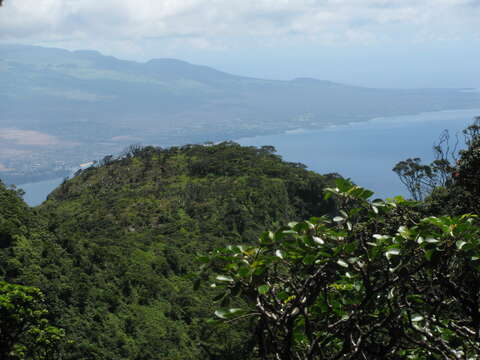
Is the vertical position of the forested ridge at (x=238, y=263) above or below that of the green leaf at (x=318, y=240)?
below

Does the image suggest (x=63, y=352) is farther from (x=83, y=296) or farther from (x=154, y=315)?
(x=154, y=315)

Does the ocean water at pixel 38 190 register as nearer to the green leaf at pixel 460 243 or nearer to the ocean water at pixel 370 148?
the ocean water at pixel 370 148

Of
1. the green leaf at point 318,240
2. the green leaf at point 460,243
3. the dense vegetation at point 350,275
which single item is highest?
the green leaf at point 318,240

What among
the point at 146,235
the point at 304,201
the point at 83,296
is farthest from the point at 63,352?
the point at 304,201

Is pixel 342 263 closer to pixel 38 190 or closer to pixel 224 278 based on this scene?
pixel 224 278

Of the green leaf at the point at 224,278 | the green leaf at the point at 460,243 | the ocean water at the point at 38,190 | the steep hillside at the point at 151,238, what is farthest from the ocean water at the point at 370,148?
the green leaf at the point at 224,278

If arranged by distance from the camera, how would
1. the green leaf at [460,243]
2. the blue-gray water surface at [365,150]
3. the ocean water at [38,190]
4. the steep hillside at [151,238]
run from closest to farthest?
the green leaf at [460,243], the steep hillside at [151,238], the ocean water at [38,190], the blue-gray water surface at [365,150]

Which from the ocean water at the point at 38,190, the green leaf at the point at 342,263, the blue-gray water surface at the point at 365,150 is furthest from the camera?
the blue-gray water surface at the point at 365,150

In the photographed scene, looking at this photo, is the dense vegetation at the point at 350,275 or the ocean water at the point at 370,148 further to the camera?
the ocean water at the point at 370,148
